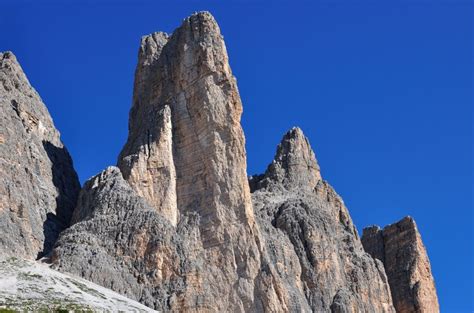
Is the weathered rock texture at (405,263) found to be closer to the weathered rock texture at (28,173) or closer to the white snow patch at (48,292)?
the weathered rock texture at (28,173)

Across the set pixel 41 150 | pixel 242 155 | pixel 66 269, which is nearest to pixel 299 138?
pixel 242 155

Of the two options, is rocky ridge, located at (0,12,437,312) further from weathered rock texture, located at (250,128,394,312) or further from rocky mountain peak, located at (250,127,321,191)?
rocky mountain peak, located at (250,127,321,191)

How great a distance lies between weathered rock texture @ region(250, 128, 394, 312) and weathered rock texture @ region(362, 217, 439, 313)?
17.0 m

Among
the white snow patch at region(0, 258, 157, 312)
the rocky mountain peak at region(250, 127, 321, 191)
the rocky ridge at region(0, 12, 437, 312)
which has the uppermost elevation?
the rocky mountain peak at region(250, 127, 321, 191)

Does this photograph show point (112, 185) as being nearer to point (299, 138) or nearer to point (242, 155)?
point (242, 155)

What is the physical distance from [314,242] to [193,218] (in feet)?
73.5

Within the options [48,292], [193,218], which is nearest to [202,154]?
[193,218]

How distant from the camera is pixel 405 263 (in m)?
158

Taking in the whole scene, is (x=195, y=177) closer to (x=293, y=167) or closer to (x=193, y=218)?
(x=193, y=218)

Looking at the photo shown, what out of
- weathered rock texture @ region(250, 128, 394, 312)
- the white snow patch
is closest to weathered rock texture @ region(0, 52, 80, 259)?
the white snow patch

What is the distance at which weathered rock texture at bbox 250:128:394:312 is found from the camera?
123125 mm

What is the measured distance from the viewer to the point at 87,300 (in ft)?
285

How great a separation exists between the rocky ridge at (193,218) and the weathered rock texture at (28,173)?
1.47 feet

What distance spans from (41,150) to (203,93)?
2056cm
